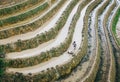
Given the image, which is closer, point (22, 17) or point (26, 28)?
point (26, 28)

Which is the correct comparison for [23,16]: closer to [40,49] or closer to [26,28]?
[26,28]

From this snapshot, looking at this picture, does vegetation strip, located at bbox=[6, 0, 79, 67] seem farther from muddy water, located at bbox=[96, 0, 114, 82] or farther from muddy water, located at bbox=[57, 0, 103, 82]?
muddy water, located at bbox=[96, 0, 114, 82]

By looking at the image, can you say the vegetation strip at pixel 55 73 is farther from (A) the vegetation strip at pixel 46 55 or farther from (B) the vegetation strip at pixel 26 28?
(B) the vegetation strip at pixel 26 28

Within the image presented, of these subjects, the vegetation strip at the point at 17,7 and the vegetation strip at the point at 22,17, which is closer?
the vegetation strip at the point at 22,17

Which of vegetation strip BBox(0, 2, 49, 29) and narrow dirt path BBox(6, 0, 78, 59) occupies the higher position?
vegetation strip BBox(0, 2, 49, 29)

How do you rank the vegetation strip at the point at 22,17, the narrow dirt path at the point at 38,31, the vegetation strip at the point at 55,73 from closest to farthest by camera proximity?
the vegetation strip at the point at 55,73, the narrow dirt path at the point at 38,31, the vegetation strip at the point at 22,17

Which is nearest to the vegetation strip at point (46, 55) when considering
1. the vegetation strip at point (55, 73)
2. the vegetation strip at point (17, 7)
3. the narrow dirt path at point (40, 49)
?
the narrow dirt path at point (40, 49)

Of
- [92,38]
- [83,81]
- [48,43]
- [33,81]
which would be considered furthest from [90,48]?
[33,81]

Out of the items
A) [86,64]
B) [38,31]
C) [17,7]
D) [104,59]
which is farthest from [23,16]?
[104,59]

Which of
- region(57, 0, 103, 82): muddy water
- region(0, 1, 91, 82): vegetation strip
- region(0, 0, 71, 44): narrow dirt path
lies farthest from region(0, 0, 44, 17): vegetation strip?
region(0, 1, 91, 82): vegetation strip
